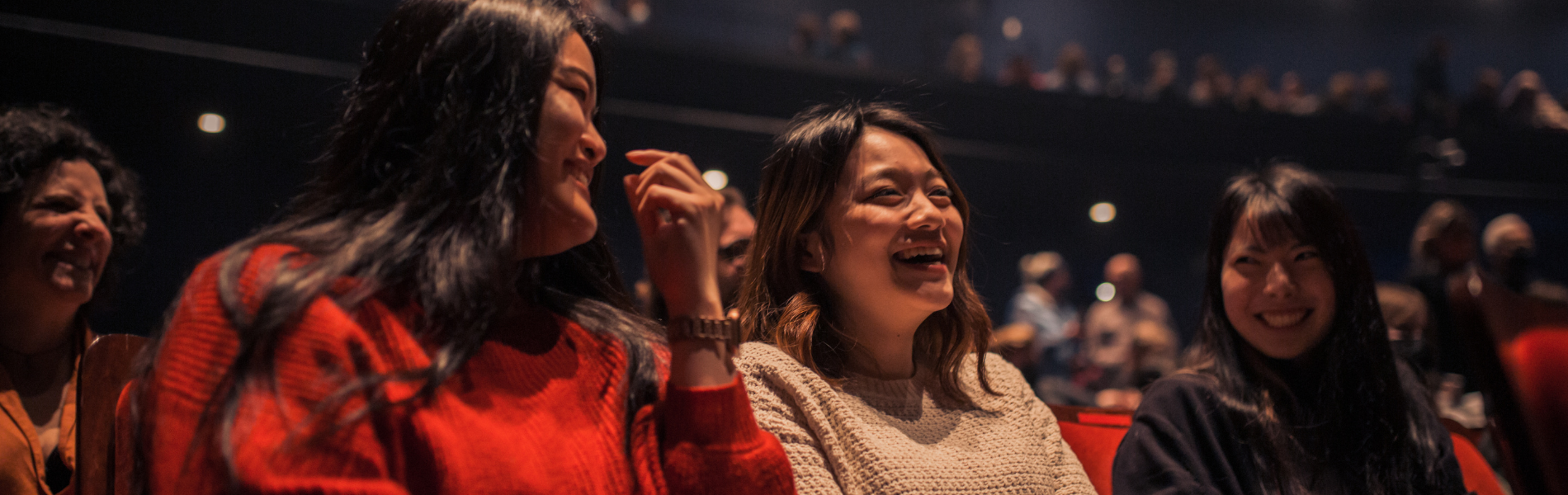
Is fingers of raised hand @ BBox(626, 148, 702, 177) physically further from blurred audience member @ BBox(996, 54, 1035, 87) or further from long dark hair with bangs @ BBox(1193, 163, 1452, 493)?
blurred audience member @ BBox(996, 54, 1035, 87)

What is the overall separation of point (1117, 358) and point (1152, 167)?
254 centimetres

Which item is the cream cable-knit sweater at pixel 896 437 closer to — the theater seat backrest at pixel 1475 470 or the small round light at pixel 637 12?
the theater seat backrest at pixel 1475 470

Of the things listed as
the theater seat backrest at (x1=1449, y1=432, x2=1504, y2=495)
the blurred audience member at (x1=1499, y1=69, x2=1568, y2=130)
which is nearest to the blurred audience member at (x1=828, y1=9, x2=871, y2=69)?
the theater seat backrest at (x1=1449, y1=432, x2=1504, y2=495)

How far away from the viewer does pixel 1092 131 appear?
6848mm

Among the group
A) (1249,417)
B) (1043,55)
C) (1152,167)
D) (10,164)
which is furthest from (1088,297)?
(10,164)

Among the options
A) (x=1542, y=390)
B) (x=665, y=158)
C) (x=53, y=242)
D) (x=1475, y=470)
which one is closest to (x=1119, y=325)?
(x=1475, y=470)

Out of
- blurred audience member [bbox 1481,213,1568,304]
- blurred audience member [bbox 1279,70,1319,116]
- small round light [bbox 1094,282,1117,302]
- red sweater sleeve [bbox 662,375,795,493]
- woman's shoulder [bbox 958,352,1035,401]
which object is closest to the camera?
red sweater sleeve [bbox 662,375,795,493]

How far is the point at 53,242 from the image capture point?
1.72 meters

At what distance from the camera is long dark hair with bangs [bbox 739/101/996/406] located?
1.50 metres

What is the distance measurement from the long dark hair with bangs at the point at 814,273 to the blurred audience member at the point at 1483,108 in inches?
289

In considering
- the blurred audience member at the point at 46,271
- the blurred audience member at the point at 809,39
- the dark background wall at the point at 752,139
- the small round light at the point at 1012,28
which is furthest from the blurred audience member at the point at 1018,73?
the blurred audience member at the point at 46,271

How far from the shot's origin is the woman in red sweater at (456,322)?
0.77 m

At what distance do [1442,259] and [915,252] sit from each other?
2.59 meters

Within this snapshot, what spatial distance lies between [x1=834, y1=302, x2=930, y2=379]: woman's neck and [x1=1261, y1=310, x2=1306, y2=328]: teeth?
70 centimetres
